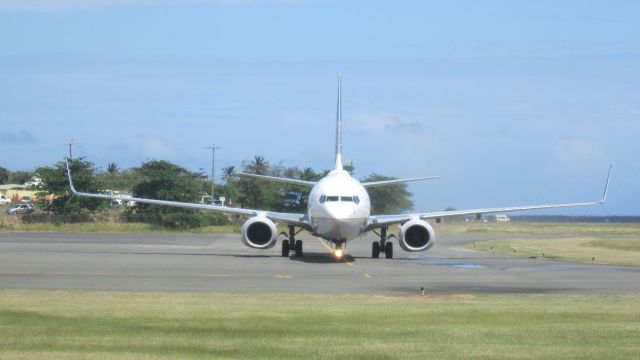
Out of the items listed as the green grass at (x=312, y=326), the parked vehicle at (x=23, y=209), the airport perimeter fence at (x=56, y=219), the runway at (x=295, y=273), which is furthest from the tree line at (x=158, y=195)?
the green grass at (x=312, y=326)

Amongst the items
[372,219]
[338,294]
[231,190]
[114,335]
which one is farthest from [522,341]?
[231,190]

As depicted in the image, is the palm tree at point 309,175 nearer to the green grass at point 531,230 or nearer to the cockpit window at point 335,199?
the green grass at point 531,230

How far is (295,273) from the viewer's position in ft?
111

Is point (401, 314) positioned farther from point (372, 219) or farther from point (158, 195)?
point (158, 195)

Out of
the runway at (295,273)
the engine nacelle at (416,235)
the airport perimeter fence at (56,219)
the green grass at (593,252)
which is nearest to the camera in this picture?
the runway at (295,273)

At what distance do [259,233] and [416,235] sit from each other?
6.32 metres

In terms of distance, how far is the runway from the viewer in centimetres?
2728

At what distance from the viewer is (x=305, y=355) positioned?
48.1 ft

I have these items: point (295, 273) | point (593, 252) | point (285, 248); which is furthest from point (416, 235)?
point (593, 252)

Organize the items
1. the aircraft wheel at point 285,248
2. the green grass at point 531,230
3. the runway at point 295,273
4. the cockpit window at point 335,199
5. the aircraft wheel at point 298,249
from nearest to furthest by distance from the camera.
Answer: the runway at point 295,273 < the cockpit window at point 335,199 < the aircraft wheel at point 298,249 < the aircraft wheel at point 285,248 < the green grass at point 531,230

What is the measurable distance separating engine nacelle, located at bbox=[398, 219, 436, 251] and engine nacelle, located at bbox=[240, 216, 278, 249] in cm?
512

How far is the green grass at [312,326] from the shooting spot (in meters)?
15.0

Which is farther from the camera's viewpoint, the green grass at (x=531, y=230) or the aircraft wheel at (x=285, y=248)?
the green grass at (x=531, y=230)

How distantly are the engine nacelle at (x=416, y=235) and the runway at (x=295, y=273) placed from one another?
2.14 feet
